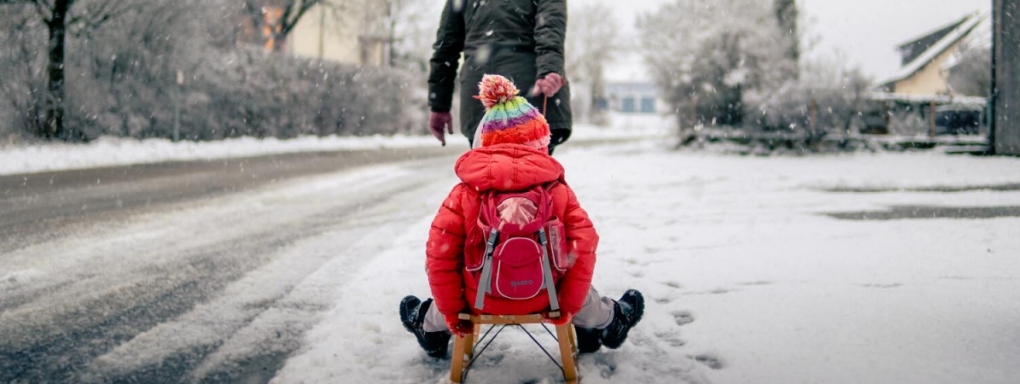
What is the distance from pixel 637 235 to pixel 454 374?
310 centimetres

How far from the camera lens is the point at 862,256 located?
429cm

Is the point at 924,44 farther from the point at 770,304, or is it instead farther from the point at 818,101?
the point at 770,304

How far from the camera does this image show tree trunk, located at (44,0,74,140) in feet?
46.2

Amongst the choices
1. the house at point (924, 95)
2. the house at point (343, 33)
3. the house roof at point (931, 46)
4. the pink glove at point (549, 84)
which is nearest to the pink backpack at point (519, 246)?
the pink glove at point (549, 84)

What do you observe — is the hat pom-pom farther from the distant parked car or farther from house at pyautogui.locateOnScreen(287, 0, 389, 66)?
house at pyautogui.locateOnScreen(287, 0, 389, 66)

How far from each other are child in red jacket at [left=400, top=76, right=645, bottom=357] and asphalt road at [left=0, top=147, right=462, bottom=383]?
830mm

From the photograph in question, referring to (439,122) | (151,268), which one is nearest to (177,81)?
(151,268)

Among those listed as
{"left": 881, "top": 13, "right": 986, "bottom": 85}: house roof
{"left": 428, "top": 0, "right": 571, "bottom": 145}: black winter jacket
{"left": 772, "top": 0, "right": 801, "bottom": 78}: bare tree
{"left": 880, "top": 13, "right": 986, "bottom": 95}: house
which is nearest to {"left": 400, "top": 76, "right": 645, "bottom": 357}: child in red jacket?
{"left": 428, "top": 0, "right": 571, "bottom": 145}: black winter jacket

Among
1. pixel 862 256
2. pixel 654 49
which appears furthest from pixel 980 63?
pixel 862 256

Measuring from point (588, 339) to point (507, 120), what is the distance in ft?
2.83

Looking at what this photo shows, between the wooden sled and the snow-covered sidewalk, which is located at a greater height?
the snow-covered sidewalk

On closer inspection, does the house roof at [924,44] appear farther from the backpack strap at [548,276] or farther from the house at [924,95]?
the backpack strap at [548,276]

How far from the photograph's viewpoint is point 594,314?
2.53 metres

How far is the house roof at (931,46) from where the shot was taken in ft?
119
